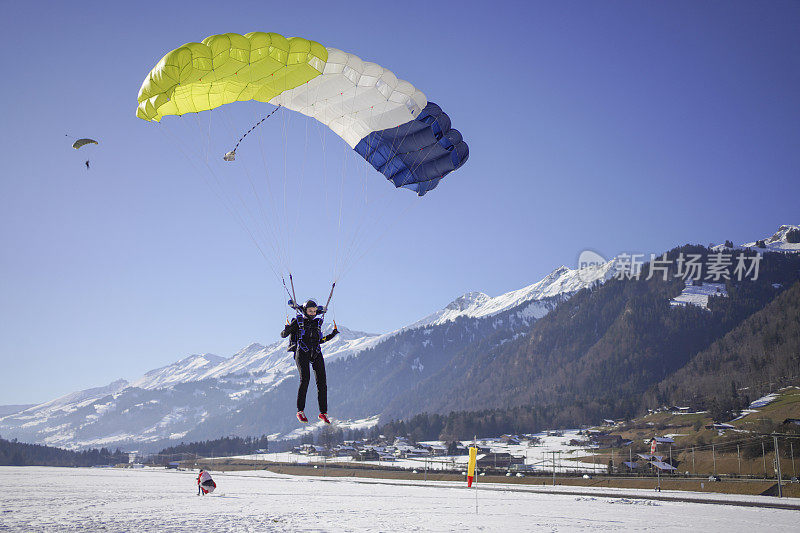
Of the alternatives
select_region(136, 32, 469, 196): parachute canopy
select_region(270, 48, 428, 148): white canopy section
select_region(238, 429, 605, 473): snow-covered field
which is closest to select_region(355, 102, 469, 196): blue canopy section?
select_region(136, 32, 469, 196): parachute canopy

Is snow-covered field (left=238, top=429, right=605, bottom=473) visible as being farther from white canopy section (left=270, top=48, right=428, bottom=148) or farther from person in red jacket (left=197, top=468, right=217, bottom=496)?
white canopy section (left=270, top=48, right=428, bottom=148)

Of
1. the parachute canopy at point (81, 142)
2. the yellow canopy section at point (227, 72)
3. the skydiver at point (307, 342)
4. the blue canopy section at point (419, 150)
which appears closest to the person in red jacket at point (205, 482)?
the parachute canopy at point (81, 142)

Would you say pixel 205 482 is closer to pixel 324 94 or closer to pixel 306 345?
pixel 306 345

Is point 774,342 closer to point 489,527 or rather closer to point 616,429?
point 616,429

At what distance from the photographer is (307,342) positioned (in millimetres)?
13977

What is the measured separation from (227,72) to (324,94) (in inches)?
141

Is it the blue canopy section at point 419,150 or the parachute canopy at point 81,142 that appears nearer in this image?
the blue canopy section at point 419,150

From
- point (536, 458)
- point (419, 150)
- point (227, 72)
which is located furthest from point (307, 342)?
point (536, 458)

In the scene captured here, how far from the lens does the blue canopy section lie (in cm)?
1986

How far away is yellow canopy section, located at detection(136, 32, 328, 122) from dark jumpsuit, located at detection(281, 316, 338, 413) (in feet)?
23.2

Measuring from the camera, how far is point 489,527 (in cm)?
1847

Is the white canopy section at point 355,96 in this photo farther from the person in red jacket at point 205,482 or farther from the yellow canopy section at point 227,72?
the person in red jacket at point 205,482

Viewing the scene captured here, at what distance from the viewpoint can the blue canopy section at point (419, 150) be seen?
1986 cm

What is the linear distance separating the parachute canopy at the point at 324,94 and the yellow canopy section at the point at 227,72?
0.03m
